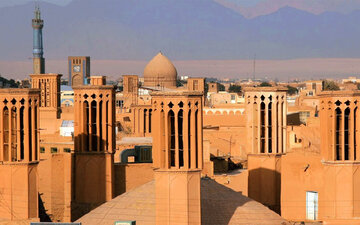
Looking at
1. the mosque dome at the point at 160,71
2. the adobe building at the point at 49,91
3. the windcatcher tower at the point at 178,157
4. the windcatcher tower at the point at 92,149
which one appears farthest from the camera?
the mosque dome at the point at 160,71

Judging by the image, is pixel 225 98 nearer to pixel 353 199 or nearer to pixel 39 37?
pixel 39 37

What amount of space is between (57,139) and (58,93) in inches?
301

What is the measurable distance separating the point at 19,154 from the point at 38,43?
78993mm

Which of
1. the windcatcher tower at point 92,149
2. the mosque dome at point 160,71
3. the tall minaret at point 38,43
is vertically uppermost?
the tall minaret at point 38,43

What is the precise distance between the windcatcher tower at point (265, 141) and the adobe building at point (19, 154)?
258 inches

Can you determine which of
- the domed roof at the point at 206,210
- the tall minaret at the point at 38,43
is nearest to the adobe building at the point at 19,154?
the domed roof at the point at 206,210

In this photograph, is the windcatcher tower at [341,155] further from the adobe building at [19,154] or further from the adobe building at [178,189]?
the adobe building at [19,154]

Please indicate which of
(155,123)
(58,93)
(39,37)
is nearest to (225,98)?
(39,37)

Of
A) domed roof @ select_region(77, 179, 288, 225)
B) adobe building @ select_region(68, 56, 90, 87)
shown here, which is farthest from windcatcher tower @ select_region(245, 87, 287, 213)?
adobe building @ select_region(68, 56, 90, 87)

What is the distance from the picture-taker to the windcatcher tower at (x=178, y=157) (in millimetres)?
23188

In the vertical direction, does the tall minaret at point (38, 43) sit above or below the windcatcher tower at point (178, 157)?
above

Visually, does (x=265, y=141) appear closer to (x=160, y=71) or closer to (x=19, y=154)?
(x=19, y=154)

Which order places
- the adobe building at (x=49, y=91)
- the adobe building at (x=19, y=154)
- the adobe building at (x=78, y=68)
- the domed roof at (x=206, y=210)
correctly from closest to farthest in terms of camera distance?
1. the domed roof at (x=206, y=210)
2. the adobe building at (x=19, y=154)
3. the adobe building at (x=49, y=91)
4. the adobe building at (x=78, y=68)

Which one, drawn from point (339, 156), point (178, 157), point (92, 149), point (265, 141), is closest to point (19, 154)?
point (92, 149)
